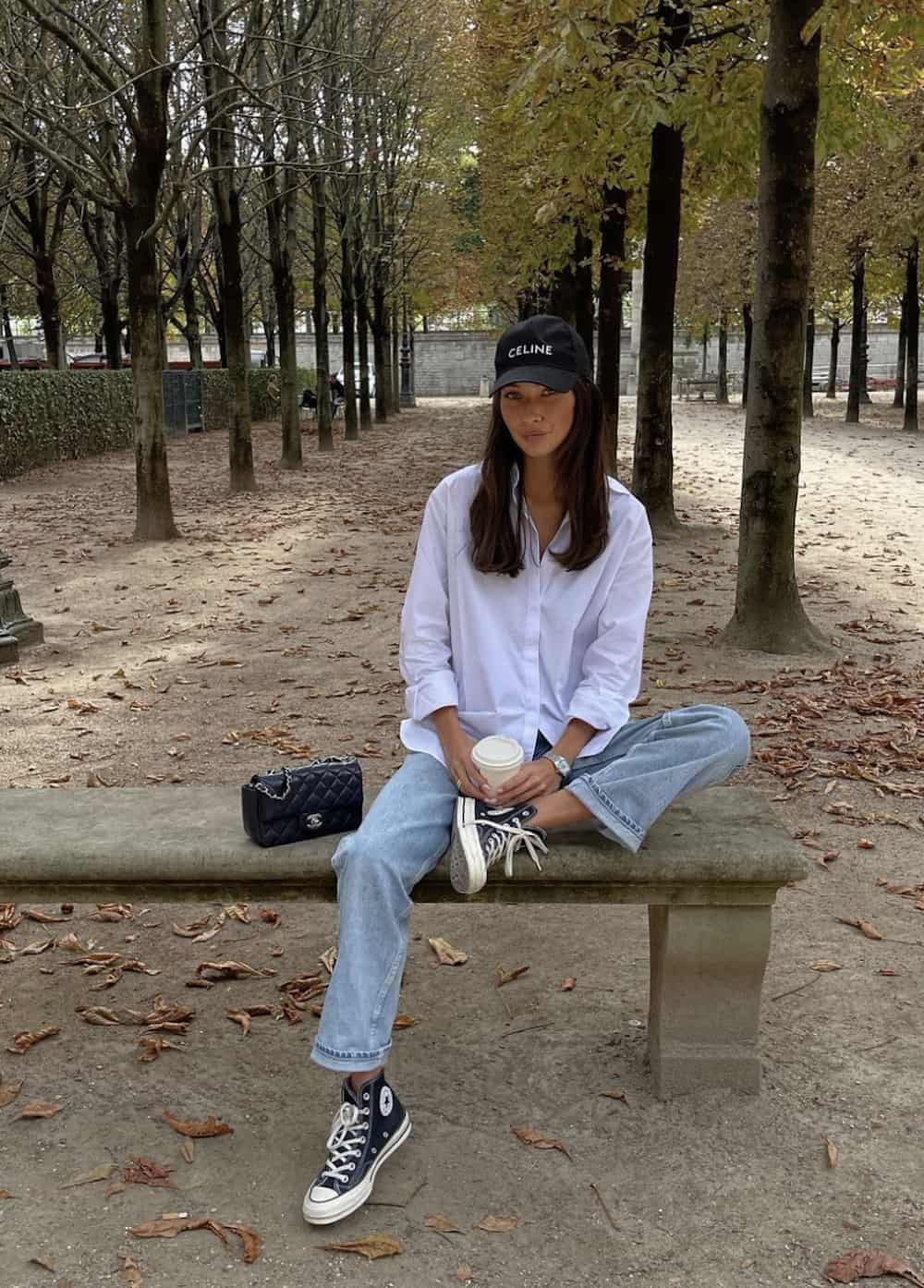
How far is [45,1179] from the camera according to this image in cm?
276

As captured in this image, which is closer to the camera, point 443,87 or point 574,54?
point 574,54

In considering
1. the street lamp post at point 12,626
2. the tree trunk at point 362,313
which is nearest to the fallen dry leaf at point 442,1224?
the street lamp post at point 12,626

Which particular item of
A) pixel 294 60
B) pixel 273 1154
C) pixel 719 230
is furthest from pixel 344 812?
pixel 719 230

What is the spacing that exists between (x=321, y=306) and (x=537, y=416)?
2292 centimetres

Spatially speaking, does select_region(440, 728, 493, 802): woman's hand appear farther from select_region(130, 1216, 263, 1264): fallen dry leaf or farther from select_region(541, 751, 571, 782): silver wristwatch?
select_region(130, 1216, 263, 1264): fallen dry leaf

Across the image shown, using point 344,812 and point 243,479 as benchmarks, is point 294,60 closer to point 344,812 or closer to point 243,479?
point 243,479

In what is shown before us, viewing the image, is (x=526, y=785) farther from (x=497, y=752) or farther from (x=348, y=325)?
(x=348, y=325)

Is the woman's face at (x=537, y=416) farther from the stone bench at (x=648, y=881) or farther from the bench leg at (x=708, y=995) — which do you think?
the bench leg at (x=708, y=995)

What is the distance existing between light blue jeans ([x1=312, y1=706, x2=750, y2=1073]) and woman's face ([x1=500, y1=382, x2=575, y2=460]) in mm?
752

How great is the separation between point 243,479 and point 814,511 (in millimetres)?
7987

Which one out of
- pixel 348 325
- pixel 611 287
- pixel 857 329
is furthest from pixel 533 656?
pixel 857 329

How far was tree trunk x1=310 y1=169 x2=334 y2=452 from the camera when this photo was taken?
23.3 m

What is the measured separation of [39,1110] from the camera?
304 cm

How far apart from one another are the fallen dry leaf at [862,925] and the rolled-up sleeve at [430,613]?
1738 mm
